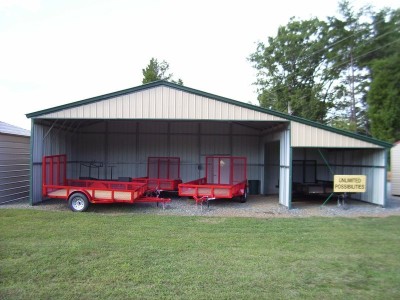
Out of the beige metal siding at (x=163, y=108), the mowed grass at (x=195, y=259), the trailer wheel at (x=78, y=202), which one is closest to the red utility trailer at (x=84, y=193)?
the trailer wheel at (x=78, y=202)

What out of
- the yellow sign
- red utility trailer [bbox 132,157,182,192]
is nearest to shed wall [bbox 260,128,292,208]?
the yellow sign

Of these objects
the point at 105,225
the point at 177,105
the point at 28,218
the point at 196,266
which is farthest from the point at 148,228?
the point at 177,105

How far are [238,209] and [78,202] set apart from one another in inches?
220

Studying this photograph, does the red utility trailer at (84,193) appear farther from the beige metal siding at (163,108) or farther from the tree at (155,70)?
the tree at (155,70)

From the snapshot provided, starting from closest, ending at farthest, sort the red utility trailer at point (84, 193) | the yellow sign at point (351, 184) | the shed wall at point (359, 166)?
the red utility trailer at point (84, 193) → the yellow sign at point (351, 184) → the shed wall at point (359, 166)

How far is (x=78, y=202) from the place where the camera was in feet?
36.0

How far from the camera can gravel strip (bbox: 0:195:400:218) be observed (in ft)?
35.9

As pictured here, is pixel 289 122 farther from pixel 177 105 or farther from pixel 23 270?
pixel 23 270

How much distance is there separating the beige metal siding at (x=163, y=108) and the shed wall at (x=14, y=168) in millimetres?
2338

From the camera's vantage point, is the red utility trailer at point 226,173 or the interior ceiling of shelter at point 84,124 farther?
the red utility trailer at point 226,173

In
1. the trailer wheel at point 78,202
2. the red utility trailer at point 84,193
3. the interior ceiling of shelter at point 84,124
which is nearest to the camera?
the red utility trailer at point 84,193

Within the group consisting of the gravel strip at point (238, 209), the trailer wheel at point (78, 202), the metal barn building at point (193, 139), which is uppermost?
the metal barn building at point (193, 139)

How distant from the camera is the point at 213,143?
56.0ft

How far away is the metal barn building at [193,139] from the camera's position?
38.4 ft
